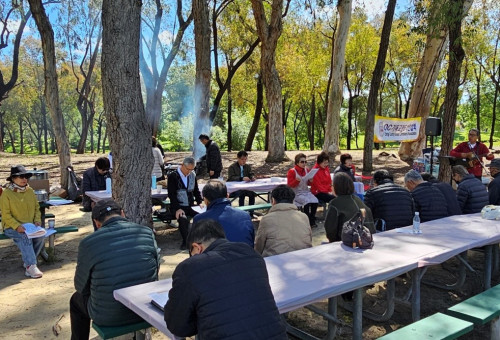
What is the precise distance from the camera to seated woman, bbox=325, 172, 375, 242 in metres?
4.58

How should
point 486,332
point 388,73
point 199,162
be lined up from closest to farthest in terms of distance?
1. point 486,332
2. point 199,162
3. point 388,73

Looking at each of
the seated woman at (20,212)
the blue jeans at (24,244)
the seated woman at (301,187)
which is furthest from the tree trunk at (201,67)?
the blue jeans at (24,244)

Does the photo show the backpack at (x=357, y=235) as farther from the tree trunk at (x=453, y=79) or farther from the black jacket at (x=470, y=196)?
the tree trunk at (x=453, y=79)

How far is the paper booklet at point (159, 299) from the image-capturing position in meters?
2.71

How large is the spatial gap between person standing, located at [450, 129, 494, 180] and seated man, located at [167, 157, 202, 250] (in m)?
5.53

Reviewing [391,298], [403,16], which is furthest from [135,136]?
[403,16]

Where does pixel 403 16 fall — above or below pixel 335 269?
above

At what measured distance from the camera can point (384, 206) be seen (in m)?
5.17

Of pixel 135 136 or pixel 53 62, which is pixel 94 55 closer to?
pixel 53 62

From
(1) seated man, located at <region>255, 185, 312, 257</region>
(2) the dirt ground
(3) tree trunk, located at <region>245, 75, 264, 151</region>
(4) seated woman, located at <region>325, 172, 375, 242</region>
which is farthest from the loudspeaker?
(3) tree trunk, located at <region>245, 75, 264, 151</region>

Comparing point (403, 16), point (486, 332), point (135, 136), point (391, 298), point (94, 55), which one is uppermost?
point (94, 55)

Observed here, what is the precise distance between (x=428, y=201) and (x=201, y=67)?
8860mm

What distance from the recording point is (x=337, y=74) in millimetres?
15922

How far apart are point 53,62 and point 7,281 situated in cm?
716
